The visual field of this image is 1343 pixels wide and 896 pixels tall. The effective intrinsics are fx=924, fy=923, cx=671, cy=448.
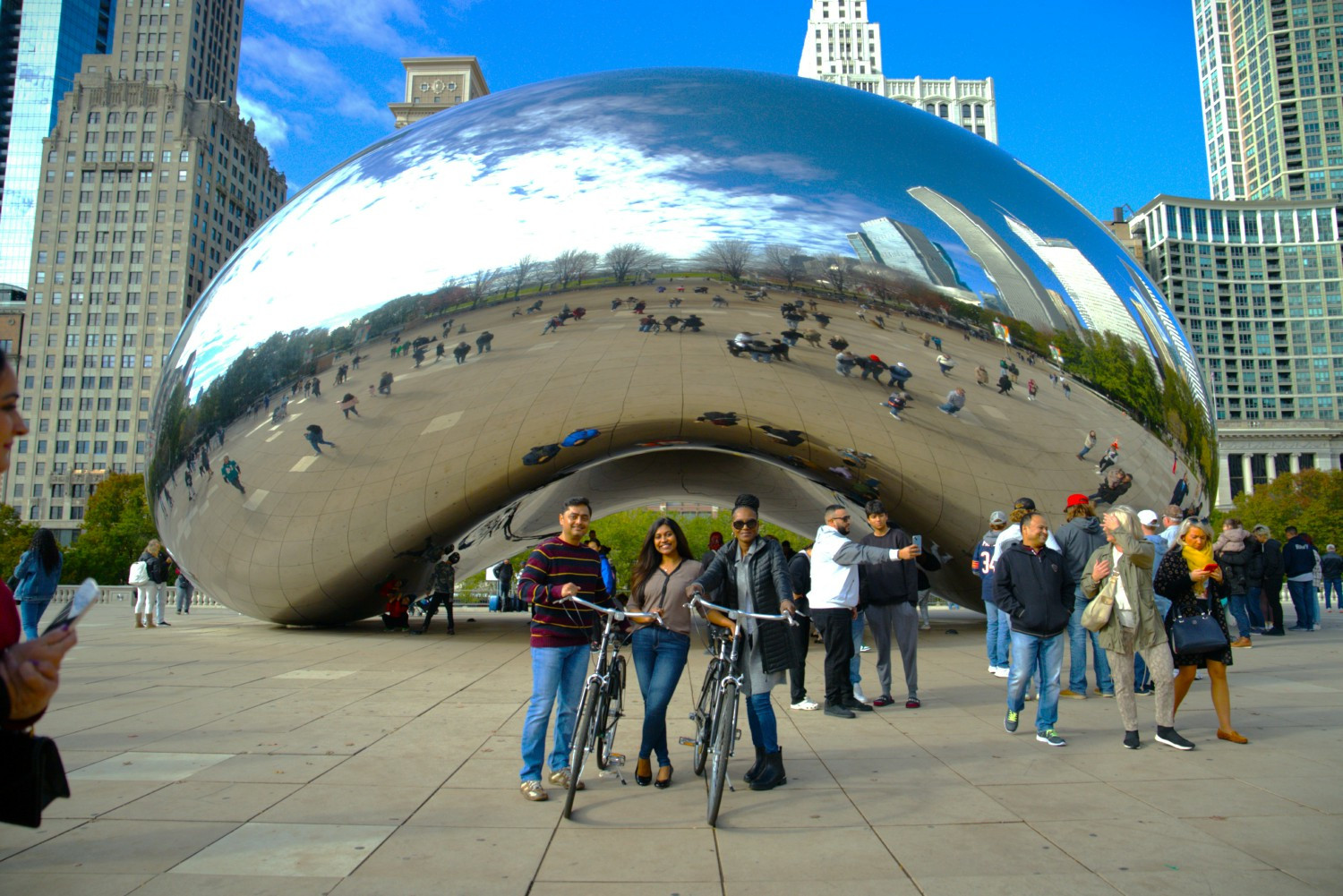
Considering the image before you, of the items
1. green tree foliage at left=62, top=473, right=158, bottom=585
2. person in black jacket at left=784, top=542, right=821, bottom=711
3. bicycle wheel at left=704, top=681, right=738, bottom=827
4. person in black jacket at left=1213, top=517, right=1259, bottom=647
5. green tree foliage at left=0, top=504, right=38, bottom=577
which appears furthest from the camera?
green tree foliage at left=62, top=473, right=158, bottom=585

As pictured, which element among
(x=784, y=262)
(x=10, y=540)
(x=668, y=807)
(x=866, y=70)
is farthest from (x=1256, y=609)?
(x=866, y=70)

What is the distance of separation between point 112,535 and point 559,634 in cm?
6624

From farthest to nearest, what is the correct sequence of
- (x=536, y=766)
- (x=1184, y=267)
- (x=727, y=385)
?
(x=1184, y=267), (x=727, y=385), (x=536, y=766)

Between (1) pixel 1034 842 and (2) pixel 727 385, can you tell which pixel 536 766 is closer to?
(1) pixel 1034 842

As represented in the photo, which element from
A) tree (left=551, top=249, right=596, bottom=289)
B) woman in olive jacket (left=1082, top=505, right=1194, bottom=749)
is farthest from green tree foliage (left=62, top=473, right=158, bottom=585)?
woman in olive jacket (left=1082, top=505, right=1194, bottom=749)

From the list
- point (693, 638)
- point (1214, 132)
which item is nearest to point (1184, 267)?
point (1214, 132)

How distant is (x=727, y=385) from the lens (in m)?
7.70

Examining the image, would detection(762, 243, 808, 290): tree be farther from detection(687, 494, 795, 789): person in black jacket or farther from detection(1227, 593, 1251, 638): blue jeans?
detection(1227, 593, 1251, 638): blue jeans

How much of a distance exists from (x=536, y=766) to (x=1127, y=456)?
20.3 feet

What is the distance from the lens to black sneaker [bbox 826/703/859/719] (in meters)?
6.39

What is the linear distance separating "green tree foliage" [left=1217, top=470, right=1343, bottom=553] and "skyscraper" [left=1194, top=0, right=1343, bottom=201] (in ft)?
294

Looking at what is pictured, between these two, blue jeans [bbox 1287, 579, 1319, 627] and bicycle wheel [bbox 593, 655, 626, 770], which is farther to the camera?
blue jeans [bbox 1287, 579, 1319, 627]

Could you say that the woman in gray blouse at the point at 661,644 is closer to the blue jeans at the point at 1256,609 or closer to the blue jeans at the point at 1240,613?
the blue jeans at the point at 1240,613

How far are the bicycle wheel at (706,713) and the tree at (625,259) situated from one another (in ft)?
12.0
